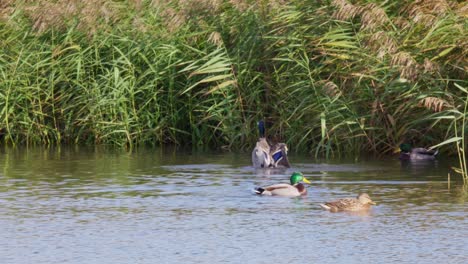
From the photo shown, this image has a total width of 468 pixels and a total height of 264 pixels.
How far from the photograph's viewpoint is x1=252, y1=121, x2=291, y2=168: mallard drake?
57.5 ft

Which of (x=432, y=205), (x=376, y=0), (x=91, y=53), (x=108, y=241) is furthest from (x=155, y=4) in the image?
(x=108, y=241)

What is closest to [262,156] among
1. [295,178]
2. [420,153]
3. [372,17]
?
[420,153]

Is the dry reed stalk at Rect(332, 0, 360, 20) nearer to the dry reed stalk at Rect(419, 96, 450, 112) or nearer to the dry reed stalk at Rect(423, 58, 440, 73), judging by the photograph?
the dry reed stalk at Rect(423, 58, 440, 73)

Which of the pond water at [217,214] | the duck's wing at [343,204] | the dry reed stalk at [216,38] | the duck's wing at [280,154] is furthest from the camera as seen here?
the dry reed stalk at [216,38]

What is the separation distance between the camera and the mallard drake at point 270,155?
17.5 metres

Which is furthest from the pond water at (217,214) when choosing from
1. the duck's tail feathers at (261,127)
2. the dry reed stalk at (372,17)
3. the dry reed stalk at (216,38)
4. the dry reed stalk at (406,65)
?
the dry reed stalk at (372,17)

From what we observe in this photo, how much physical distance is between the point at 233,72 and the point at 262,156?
8.38 feet

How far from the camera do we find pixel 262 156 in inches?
694

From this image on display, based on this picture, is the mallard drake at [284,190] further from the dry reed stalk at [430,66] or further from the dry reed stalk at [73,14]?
the dry reed stalk at [73,14]

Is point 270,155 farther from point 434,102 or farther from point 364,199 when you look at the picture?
point 364,199

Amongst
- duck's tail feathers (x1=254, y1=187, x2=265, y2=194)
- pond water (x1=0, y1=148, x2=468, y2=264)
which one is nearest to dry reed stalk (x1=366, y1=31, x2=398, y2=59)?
pond water (x1=0, y1=148, x2=468, y2=264)

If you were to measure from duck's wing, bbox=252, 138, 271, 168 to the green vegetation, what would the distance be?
2.71 feet

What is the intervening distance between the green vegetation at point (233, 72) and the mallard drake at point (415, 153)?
10.2 inches

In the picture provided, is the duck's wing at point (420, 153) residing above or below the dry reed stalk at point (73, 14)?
below
